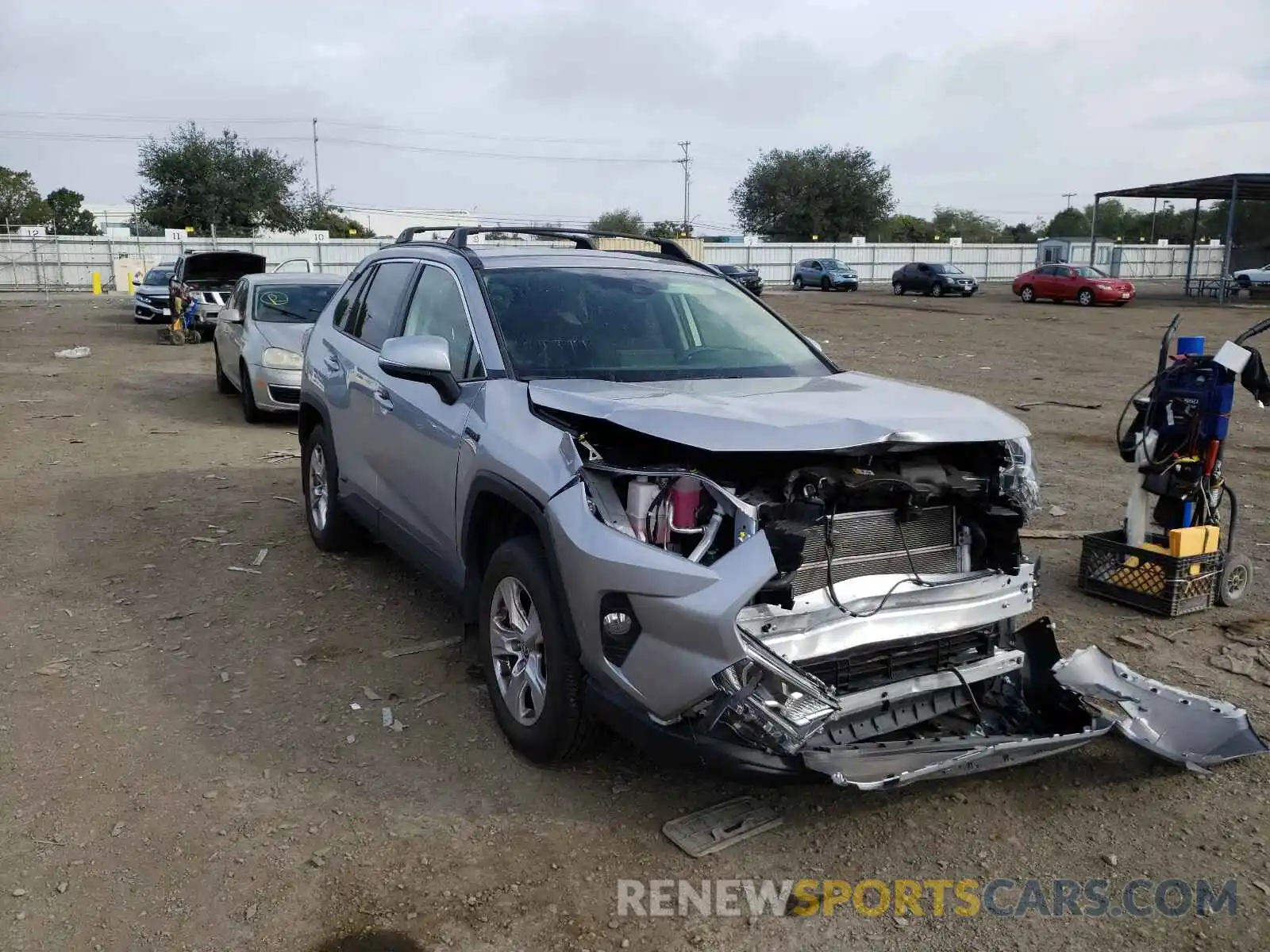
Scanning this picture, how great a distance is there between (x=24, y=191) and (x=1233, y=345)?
90439mm

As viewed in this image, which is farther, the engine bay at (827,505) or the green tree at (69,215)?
the green tree at (69,215)

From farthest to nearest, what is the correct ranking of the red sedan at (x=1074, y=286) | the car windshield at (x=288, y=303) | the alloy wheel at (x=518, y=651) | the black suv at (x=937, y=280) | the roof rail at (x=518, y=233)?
the black suv at (x=937, y=280) → the red sedan at (x=1074, y=286) → the car windshield at (x=288, y=303) → the roof rail at (x=518, y=233) → the alloy wheel at (x=518, y=651)

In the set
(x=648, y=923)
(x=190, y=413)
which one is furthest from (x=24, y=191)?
(x=648, y=923)

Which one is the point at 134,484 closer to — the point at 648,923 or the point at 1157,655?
the point at 648,923

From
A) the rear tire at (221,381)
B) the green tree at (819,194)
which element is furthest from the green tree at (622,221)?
the rear tire at (221,381)

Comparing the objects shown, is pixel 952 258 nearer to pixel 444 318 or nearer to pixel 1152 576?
pixel 1152 576

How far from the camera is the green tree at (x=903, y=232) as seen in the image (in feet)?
256

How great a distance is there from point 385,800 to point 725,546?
1.56 metres

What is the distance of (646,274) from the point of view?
16.5 feet

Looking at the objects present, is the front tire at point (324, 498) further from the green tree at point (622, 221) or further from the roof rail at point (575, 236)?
the green tree at point (622, 221)

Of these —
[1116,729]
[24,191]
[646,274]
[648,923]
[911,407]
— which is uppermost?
[24,191]

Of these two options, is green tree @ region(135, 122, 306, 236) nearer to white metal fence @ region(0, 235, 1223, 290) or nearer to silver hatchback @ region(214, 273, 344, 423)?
white metal fence @ region(0, 235, 1223, 290)

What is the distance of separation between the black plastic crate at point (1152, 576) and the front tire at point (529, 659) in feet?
11.4

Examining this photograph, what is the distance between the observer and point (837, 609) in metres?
3.35
